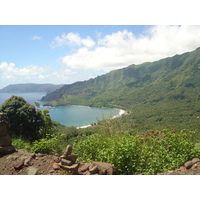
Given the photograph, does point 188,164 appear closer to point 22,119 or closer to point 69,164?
point 69,164

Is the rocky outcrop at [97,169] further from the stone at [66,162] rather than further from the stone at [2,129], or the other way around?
the stone at [2,129]

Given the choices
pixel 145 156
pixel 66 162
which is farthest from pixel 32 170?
pixel 145 156

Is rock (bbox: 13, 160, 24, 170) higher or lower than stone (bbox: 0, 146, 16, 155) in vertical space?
lower

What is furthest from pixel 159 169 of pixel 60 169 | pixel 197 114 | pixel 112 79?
pixel 112 79

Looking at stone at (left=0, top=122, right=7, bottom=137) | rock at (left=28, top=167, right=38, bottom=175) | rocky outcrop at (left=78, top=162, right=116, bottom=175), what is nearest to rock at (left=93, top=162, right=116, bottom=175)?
rocky outcrop at (left=78, top=162, right=116, bottom=175)

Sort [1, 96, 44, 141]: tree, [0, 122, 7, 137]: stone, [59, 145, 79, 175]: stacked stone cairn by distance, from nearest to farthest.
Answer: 1. [59, 145, 79, 175]: stacked stone cairn
2. [0, 122, 7, 137]: stone
3. [1, 96, 44, 141]: tree

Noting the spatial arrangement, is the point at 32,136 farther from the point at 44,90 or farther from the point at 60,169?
the point at 44,90

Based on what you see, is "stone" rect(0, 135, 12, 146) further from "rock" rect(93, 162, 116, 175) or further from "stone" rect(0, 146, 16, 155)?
"rock" rect(93, 162, 116, 175)
